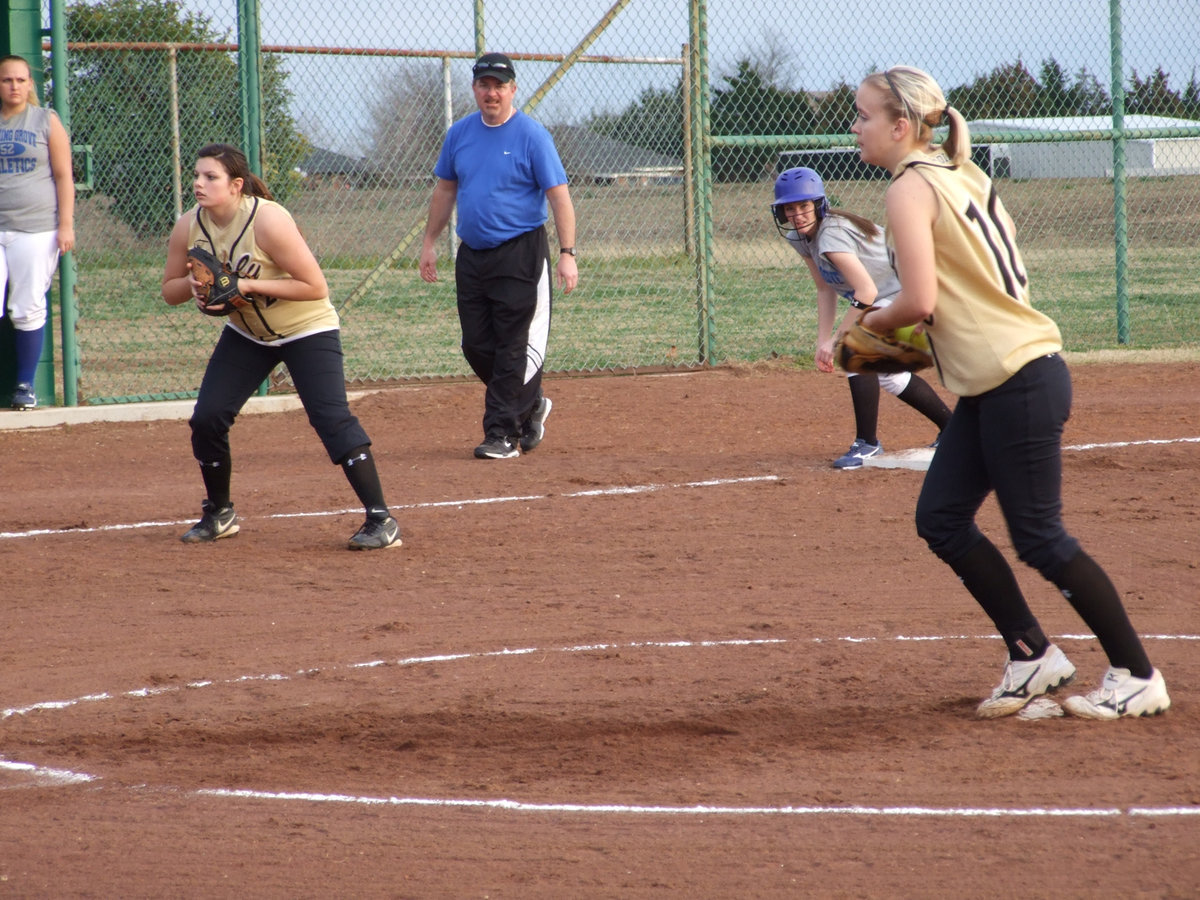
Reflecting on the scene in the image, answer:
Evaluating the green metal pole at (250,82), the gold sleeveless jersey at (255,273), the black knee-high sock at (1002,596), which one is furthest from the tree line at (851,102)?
the black knee-high sock at (1002,596)

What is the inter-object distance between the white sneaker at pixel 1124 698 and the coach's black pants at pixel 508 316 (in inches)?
205

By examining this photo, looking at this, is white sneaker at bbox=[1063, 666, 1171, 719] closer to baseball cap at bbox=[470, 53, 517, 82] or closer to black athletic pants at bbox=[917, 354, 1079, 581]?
black athletic pants at bbox=[917, 354, 1079, 581]

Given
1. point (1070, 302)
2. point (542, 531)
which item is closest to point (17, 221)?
point (542, 531)

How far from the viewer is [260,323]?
6574 millimetres

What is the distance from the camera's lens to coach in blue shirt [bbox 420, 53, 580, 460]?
29.3 ft

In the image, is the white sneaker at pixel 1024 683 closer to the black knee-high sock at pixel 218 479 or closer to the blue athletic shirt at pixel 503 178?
the black knee-high sock at pixel 218 479

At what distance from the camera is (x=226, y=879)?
11.2ft

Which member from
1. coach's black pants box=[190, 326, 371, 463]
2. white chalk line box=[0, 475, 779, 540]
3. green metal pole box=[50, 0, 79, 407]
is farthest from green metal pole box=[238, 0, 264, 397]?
coach's black pants box=[190, 326, 371, 463]

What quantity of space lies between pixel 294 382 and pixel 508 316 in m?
2.61

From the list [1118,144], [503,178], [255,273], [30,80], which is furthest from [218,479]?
[1118,144]

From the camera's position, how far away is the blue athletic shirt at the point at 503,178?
893cm

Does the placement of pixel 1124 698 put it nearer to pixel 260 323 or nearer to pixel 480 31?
pixel 260 323

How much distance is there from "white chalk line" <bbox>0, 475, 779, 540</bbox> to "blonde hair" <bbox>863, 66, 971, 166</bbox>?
3985 mm

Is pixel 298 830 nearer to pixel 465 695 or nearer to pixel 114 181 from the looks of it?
pixel 465 695
